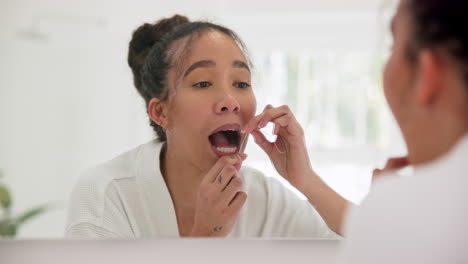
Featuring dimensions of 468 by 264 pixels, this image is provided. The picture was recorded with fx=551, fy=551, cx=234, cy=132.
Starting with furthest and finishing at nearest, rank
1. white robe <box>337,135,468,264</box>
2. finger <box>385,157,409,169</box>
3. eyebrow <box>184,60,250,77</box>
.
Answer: eyebrow <box>184,60,250,77</box>, finger <box>385,157,409,169</box>, white robe <box>337,135,468,264</box>

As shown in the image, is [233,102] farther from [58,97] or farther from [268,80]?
[58,97]

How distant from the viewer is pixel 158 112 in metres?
0.94

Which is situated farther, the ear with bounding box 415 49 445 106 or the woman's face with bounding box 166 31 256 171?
the woman's face with bounding box 166 31 256 171

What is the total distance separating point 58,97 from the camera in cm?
98

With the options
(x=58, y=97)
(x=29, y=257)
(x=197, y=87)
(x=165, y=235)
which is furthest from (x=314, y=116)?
(x=29, y=257)

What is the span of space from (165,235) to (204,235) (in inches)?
2.7

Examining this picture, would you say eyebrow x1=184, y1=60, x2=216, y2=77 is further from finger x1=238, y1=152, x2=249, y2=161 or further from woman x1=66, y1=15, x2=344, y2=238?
finger x1=238, y1=152, x2=249, y2=161

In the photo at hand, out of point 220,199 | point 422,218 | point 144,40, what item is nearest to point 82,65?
point 144,40

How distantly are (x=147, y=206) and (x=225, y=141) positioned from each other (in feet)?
0.58

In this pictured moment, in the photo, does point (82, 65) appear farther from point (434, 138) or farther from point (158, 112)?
point (434, 138)

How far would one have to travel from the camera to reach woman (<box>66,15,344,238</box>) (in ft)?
3.06

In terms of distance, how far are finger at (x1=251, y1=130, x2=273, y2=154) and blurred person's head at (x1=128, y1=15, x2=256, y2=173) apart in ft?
0.09

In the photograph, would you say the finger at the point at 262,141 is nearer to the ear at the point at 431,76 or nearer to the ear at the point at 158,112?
the ear at the point at 158,112

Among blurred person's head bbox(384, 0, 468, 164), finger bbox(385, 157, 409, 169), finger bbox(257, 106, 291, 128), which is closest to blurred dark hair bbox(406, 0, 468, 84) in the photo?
blurred person's head bbox(384, 0, 468, 164)
